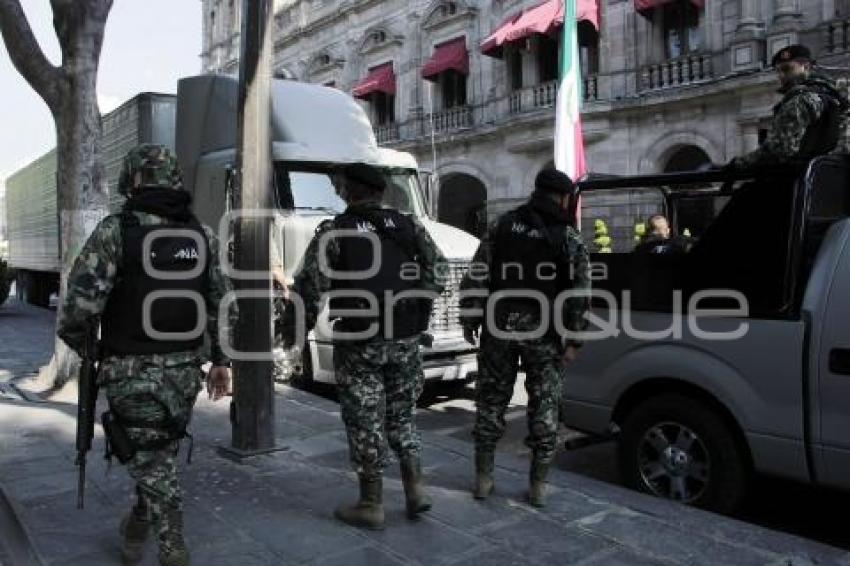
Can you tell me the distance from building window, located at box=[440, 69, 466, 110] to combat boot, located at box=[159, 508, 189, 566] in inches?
863

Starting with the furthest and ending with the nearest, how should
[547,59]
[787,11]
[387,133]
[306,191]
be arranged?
[387,133] < [547,59] < [787,11] < [306,191]

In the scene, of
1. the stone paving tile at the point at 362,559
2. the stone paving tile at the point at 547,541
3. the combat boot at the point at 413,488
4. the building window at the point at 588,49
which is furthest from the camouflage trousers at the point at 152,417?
the building window at the point at 588,49

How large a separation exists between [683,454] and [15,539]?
11.6 ft

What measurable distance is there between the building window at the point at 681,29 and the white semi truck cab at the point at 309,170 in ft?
38.2

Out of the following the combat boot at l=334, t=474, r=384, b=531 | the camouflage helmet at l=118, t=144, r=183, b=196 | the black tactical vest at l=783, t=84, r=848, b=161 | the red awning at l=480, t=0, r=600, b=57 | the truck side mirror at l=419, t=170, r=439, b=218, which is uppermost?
the red awning at l=480, t=0, r=600, b=57

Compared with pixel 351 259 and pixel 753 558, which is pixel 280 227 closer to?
pixel 351 259

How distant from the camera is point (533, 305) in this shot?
421 cm

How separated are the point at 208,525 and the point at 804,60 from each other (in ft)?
13.7

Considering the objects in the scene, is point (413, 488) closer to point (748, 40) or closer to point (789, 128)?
point (789, 128)

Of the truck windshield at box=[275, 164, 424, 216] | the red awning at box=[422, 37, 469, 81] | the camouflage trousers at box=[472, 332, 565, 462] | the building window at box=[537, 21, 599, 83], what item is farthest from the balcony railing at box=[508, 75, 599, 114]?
the camouflage trousers at box=[472, 332, 565, 462]

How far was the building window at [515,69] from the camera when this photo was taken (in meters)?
22.2

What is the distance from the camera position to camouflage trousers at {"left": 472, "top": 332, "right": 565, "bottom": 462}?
13.9ft

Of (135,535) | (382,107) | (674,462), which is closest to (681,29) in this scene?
(382,107)

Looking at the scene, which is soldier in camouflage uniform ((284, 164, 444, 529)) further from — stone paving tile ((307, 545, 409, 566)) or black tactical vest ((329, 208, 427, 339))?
stone paving tile ((307, 545, 409, 566))
